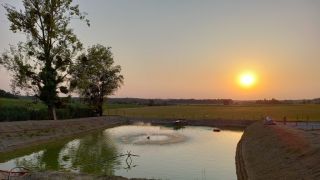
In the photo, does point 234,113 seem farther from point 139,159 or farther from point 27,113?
point 139,159

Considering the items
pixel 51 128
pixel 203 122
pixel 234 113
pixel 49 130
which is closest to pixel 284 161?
pixel 49 130

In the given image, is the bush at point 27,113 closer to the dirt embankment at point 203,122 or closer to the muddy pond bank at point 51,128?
the muddy pond bank at point 51,128

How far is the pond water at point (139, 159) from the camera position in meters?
28.7

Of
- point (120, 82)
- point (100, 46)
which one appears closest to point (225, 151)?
point (100, 46)

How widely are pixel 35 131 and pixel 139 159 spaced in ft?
68.8

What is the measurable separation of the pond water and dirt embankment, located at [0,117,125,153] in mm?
2276

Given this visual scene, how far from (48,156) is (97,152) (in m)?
4.88

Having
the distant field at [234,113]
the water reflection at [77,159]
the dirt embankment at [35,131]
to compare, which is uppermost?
the distant field at [234,113]

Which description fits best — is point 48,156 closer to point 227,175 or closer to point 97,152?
point 97,152

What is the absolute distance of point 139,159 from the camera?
1358 inches

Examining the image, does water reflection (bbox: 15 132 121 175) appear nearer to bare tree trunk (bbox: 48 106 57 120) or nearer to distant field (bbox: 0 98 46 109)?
bare tree trunk (bbox: 48 106 57 120)

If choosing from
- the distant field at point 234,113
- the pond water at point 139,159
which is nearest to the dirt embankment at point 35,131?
the pond water at point 139,159

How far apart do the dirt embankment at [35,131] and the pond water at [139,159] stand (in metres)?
2.28

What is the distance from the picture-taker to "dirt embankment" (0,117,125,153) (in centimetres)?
4243
